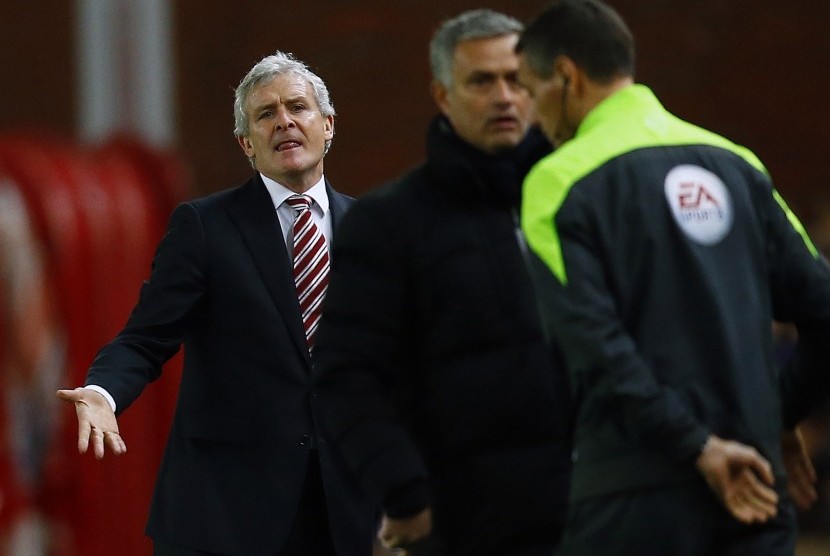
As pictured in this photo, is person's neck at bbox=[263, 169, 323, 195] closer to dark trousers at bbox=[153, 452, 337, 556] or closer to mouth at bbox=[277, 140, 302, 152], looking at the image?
mouth at bbox=[277, 140, 302, 152]

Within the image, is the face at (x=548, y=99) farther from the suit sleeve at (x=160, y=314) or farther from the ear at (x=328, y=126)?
the suit sleeve at (x=160, y=314)

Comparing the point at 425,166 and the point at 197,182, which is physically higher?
the point at 425,166

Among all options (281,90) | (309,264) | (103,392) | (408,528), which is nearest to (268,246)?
(309,264)

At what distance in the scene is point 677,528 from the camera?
3061 mm

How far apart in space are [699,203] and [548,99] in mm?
353

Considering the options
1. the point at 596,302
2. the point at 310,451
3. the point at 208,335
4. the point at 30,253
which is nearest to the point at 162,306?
the point at 208,335

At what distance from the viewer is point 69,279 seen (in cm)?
713

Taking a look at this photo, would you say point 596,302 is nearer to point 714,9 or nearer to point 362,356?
point 362,356

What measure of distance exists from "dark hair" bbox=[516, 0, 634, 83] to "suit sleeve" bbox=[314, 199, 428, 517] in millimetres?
450

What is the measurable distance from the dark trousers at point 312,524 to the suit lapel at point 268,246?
24 cm

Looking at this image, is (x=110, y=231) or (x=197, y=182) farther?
(x=197, y=182)

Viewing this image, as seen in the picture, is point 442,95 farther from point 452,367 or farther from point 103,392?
point 103,392

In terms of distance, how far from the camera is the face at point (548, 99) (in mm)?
3268

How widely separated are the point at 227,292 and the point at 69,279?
344 cm
